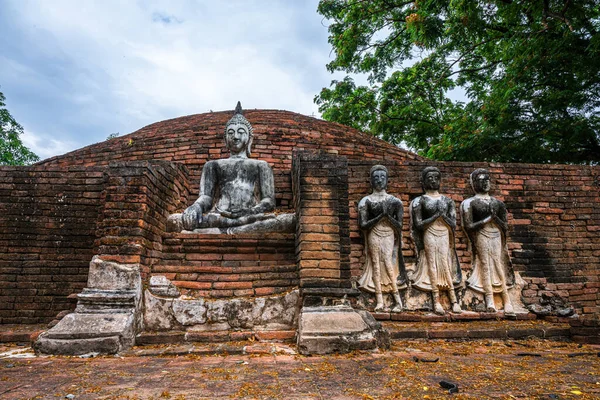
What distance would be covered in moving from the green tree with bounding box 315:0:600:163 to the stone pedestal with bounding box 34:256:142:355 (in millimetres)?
6398

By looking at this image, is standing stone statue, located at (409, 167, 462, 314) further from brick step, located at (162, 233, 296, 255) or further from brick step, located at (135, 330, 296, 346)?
brick step, located at (135, 330, 296, 346)

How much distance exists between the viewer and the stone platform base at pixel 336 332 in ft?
A: 11.0

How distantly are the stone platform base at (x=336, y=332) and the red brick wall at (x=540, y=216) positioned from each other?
4.33ft

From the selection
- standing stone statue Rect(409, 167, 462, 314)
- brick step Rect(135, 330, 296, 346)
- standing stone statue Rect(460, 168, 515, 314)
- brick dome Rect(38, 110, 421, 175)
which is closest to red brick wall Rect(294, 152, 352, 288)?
brick step Rect(135, 330, 296, 346)

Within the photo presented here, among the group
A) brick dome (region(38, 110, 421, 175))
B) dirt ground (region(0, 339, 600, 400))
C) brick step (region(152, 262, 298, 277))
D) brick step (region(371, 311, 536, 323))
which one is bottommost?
dirt ground (region(0, 339, 600, 400))

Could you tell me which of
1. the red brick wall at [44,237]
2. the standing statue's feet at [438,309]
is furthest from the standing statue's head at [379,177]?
the red brick wall at [44,237]

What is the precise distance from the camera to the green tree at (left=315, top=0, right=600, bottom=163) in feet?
24.5

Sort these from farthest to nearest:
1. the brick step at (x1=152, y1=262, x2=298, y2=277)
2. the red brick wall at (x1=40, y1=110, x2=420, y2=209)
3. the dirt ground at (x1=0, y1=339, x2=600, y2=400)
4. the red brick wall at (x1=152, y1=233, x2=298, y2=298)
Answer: the red brick wall at (x1=40, y1=110, x2=420, y2=209)
the brick step at (x1=152, y1=262, x2=298, y2=277)
the red brick wall at (x1=152, y1=233, x2=298, y2=298)
the dirt ground at (x1=0, y1=339, x2=600, y2=400)

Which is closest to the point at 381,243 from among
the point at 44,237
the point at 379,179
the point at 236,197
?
the point at 379,179

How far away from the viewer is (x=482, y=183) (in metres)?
5.25

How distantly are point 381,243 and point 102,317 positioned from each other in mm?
2930

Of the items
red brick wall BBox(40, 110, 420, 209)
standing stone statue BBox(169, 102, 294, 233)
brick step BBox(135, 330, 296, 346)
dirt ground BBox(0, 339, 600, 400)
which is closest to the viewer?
dirt ground BBox(0, 339, 600, 400)

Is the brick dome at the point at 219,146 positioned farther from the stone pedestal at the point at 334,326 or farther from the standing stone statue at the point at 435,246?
the stone pedestal at the point at 334,326

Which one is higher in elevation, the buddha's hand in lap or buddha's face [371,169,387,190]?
buddha's face [371,169,387,190]
